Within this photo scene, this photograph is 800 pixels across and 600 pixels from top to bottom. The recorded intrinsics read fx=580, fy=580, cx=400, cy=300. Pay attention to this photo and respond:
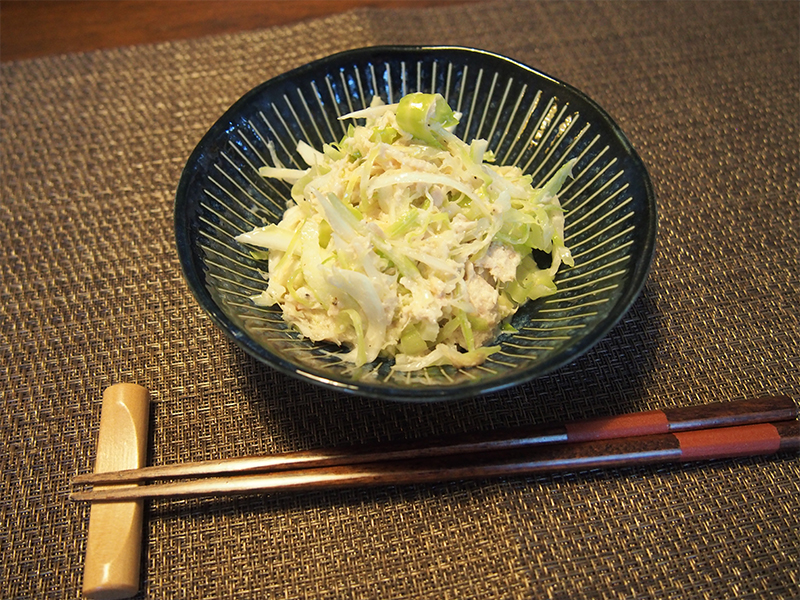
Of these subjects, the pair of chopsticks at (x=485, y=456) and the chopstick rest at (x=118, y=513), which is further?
the pair of chopsticks at (x=485, y=456)

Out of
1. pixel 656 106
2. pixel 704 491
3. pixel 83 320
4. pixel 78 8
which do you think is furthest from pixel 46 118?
pixel 704 491

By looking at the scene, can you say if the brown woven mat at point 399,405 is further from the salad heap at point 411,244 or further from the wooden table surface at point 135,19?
the salad heap at point 411,244

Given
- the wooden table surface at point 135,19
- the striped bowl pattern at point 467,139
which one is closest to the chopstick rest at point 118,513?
the striped bowl pattern at point 467,139

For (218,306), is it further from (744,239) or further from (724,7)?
(724,7)

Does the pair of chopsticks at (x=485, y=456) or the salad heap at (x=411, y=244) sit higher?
the salad heap at (x=411, y=244)

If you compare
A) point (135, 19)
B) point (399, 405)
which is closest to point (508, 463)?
point (399, 405)

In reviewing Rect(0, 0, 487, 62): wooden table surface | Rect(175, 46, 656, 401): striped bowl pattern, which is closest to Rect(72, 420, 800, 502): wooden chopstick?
Rect(175, 46, 656, 401): striped bowl pattern
